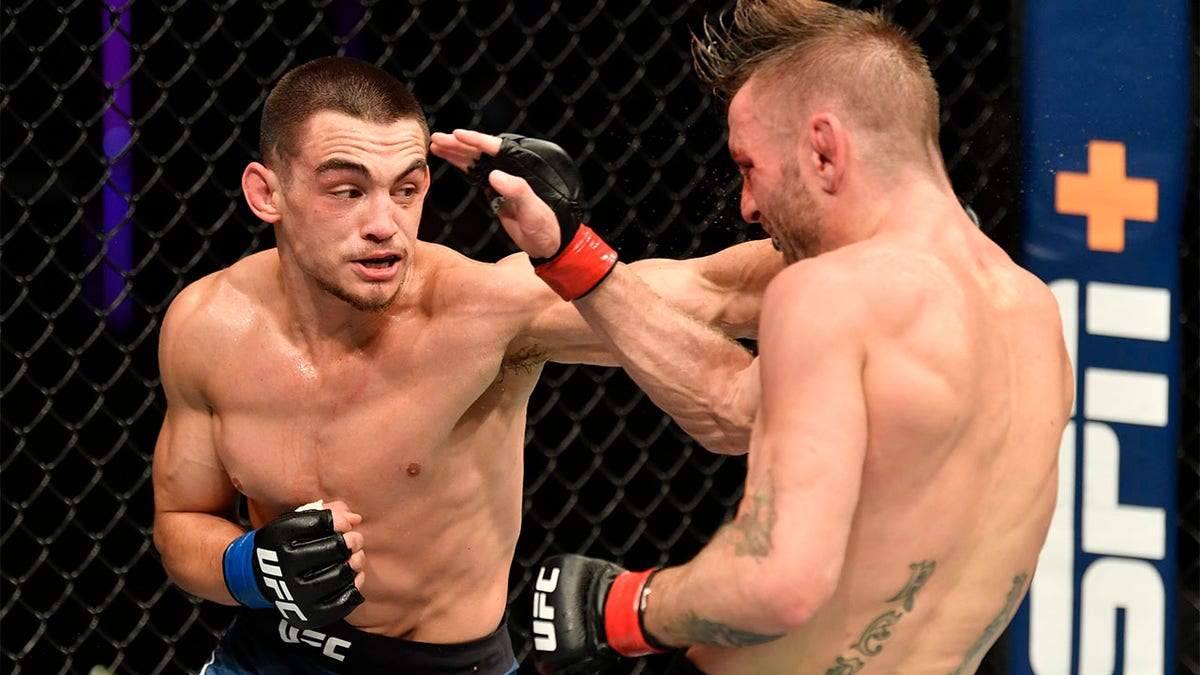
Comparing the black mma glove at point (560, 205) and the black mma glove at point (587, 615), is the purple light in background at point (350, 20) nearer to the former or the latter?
the black mma glove at point (560, 205)

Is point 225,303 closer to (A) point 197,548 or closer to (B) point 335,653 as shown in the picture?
(A) point 197,548

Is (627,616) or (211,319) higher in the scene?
(211,319)

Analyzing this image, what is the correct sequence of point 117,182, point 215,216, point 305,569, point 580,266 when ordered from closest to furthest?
1. point 580,266
2. point 305,569
3. point 117,182
4. point 215,216

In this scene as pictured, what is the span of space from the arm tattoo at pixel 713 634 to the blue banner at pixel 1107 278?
1.23 m

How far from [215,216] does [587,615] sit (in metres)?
1.50

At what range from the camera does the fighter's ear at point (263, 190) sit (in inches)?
70.4

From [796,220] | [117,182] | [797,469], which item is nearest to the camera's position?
[797,469]

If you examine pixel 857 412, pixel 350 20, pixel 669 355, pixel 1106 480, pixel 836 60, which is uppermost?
pixel 350 20

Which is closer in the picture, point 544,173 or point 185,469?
point 544,173

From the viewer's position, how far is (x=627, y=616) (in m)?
1.26

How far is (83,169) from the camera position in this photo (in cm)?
245

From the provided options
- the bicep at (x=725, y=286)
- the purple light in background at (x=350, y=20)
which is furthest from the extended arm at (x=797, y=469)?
the purple light in background at (x=350, y=20)

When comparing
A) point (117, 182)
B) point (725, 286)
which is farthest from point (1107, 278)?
point (117, 182)

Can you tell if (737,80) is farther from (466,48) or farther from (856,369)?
(466,48)
